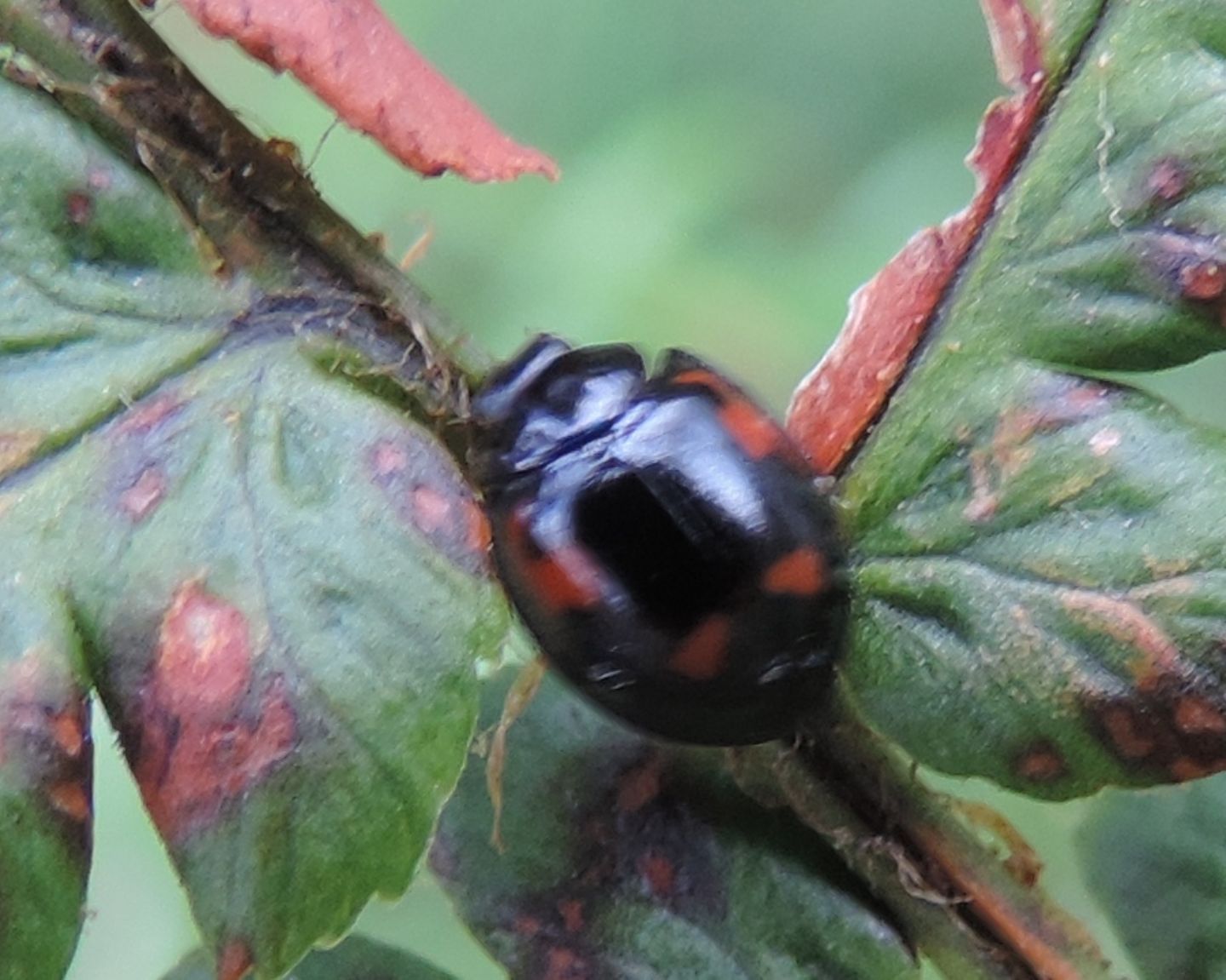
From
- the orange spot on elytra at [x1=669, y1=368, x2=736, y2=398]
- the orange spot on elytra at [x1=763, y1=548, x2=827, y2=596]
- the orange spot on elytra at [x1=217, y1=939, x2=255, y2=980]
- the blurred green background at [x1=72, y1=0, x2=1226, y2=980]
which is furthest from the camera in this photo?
the blurred green background at [x1=72, y1=0, x2=1226, y2=980]

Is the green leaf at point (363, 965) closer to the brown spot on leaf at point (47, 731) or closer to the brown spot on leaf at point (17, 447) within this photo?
the brown spot on leaf at point (47, 731)

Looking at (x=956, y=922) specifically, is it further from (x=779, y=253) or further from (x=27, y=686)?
(x=779, y=253)

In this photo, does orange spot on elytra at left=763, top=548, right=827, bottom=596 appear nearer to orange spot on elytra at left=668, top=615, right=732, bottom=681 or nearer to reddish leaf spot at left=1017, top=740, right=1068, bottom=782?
orange spot on elytra at left=668, top=615, right=732, bottom=681

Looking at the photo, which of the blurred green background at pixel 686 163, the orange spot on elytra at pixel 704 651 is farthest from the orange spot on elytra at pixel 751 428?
the blurred green background at pixel 686 163

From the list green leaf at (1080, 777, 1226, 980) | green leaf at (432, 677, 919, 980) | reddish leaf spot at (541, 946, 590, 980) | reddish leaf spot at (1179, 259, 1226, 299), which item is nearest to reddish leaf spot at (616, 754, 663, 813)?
green leaf at (432, 677, 919, 980)

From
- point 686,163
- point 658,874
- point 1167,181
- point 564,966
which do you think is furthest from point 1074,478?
point 686,163
